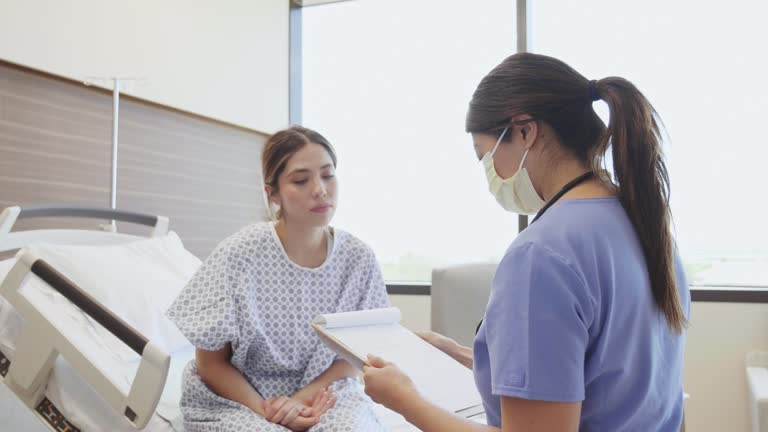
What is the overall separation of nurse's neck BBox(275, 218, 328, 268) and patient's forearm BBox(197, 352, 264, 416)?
0.33 meters

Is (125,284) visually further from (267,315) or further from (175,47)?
(175,47)

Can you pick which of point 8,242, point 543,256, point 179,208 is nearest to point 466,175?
point 179,208

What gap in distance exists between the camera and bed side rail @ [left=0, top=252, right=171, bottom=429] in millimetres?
1416

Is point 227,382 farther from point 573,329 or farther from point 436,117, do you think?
point 436,117

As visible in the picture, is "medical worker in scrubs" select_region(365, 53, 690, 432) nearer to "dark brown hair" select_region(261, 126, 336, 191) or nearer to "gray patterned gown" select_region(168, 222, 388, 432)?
"gray patterned gown" select_region(168, 222, 388, 432)

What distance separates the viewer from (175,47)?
321cm

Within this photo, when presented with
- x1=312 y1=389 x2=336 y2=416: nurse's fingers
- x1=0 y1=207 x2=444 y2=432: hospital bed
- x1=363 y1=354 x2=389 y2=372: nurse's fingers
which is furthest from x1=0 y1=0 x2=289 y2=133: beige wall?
x1=363 y1=354 x2=389 y2=372: nurse's fingers

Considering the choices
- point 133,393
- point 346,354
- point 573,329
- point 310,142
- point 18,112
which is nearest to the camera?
point 573,329

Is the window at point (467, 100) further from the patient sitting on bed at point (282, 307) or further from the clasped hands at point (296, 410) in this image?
the clasped hands at point (296, 410)

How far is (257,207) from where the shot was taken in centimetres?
392

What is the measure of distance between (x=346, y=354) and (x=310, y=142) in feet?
2.33

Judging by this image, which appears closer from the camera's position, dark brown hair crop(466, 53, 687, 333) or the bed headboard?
dark brown hair crop(466, 53, 687, 333)

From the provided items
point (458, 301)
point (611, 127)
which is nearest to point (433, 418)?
point (611, 127)

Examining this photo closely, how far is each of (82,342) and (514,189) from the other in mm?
1265
